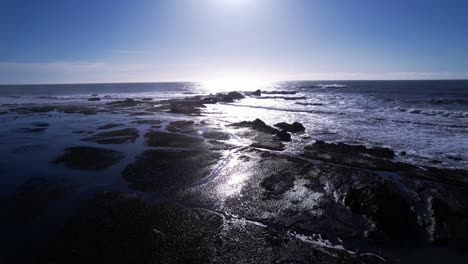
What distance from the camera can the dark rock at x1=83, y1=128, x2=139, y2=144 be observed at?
68.4 feet

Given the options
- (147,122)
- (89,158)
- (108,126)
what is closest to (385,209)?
(89,158)

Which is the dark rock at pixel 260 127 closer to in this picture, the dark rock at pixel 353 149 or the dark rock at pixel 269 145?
the dark rock at pixel 269 145

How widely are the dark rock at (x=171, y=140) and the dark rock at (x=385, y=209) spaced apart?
1199 centimetres

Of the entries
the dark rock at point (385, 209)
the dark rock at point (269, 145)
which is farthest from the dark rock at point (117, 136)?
the dark rock at point (385, 209)

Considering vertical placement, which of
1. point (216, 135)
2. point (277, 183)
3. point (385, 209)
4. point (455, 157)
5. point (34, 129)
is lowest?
point (277, 183)

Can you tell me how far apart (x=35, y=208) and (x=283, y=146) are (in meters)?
14.5

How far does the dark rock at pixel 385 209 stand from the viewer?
832 cm

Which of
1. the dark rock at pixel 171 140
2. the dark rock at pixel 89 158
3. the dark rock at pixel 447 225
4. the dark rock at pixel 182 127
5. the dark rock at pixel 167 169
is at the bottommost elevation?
the dark rock at pixel 447 225

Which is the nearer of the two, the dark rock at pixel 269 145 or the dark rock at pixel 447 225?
the dark rock at pixel 447 225

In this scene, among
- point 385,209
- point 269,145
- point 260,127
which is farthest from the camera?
point 260,127

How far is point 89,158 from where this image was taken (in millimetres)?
16141

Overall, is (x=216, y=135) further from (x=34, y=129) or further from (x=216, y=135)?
(x=34, y=129)

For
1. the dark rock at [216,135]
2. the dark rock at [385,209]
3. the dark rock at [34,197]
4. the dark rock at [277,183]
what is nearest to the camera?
the dark rock at [385,209]

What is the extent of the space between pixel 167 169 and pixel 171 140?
700cm
